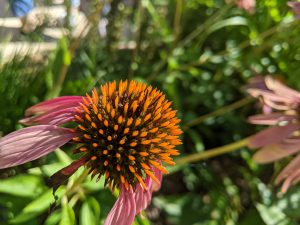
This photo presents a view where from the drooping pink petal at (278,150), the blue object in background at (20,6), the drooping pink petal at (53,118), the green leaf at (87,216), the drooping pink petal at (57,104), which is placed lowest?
the green leaf at (87,216)

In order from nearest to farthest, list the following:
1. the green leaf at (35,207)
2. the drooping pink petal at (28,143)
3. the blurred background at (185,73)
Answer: the drooping pink petal at (28,143), the green leaf at (35,207), the blurred background at (185,73)

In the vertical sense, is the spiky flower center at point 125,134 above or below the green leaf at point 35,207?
above

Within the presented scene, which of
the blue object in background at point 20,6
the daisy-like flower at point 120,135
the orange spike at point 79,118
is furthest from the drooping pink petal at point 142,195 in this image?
the blue object in background at point 20,6

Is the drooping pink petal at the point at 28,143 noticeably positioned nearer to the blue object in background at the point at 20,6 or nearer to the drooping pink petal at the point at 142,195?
the drooping pink petal at the point at 142,195

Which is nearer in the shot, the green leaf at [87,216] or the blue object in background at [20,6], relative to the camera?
the green leaf at [87,216]

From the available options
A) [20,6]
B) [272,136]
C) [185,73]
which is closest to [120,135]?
[272,136]

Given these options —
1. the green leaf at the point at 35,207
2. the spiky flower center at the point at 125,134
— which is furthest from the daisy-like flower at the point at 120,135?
the green leaf at the point at 35,207

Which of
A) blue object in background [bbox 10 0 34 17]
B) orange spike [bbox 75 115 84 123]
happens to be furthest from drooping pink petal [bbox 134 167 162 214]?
blue object in background [bbox 10 0 34 17]

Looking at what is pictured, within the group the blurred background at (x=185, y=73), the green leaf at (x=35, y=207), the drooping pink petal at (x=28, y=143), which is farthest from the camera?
the blurred background at (x=185, y=73)
